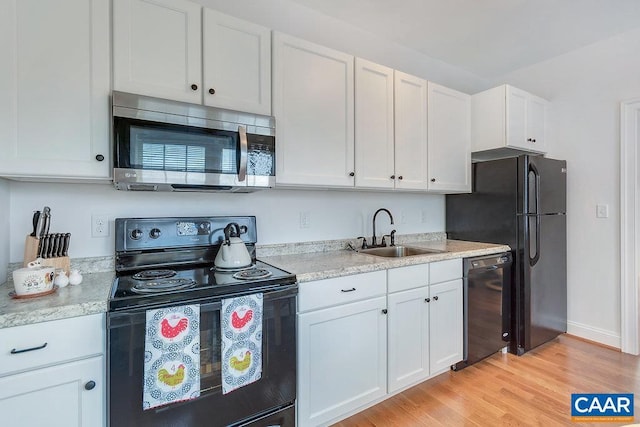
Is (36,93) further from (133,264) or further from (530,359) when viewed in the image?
(530,359)

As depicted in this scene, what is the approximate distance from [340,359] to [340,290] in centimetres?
36

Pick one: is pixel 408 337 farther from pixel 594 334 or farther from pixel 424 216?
pixel 594 334

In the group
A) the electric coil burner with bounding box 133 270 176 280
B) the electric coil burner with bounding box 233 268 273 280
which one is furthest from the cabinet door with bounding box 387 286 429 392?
the electric coil burner with bounding box 133 270 176 280

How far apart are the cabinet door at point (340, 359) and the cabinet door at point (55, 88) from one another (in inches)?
47.9

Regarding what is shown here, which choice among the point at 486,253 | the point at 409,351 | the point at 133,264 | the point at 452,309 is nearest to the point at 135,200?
the point at 133,264

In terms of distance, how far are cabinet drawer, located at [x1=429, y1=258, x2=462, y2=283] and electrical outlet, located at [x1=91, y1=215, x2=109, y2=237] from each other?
1891 millimetres

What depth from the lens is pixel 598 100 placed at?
272 centimetres

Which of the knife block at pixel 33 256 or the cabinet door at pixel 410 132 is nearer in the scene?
the knife block at pixel 33 256

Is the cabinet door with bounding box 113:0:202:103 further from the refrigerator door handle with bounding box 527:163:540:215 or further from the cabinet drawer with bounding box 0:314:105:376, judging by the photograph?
the refrigerator door handle with bounding box 527:163:540:215

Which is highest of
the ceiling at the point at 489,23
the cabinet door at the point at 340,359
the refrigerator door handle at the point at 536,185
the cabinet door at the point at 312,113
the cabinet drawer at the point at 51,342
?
the ceiling at the point at 489,23

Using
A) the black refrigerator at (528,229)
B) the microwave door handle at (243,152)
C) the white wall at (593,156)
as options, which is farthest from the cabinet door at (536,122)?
the microwave door handle at (243,152)

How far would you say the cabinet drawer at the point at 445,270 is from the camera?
2031mm

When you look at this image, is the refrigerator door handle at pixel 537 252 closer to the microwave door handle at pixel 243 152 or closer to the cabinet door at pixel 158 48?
the microwave door handle at pixel 243 152

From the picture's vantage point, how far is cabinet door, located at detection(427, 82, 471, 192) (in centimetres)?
244
